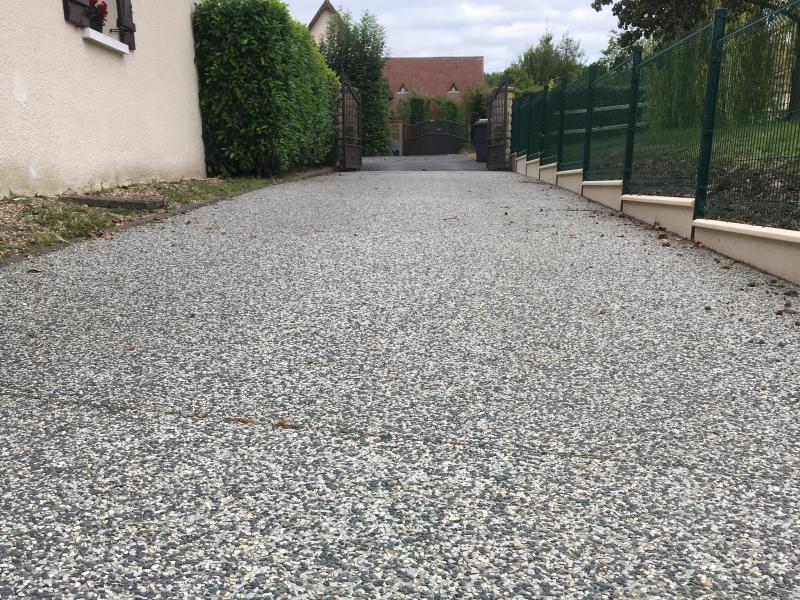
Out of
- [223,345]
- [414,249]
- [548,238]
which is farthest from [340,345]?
[548,238]

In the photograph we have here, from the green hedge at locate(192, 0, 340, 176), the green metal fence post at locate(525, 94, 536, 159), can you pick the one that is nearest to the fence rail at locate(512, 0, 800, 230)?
the green hedge at locate(192, 0, 340, 176)

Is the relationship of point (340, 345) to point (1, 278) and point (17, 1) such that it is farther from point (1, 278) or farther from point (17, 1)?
point (17, 1)

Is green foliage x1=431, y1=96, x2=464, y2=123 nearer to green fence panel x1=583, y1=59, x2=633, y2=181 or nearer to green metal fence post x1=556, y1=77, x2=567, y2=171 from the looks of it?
green metal fence post x1=556, y1=77, x2=567, y2=171

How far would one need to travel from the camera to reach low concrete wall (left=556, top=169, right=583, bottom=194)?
1023 cm

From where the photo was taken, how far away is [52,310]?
375 cm

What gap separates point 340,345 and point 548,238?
3574mm

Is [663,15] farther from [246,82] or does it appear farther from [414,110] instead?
[414,110]

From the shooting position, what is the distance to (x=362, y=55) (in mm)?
26781

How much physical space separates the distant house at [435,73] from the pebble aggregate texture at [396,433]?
2338 inches

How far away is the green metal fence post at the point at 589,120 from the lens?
31.1ft

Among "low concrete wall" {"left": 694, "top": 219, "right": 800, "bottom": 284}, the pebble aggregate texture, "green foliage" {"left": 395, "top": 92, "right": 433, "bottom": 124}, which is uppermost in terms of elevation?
"green foliage" {"left": 395, "top": 92, "right": 433, "bottom": 124}

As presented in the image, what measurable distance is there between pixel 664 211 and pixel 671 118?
0.92m

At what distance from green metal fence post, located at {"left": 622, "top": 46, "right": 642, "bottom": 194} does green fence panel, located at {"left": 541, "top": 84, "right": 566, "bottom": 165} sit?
3.76m

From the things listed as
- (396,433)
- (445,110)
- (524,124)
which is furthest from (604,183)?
(445,110)
